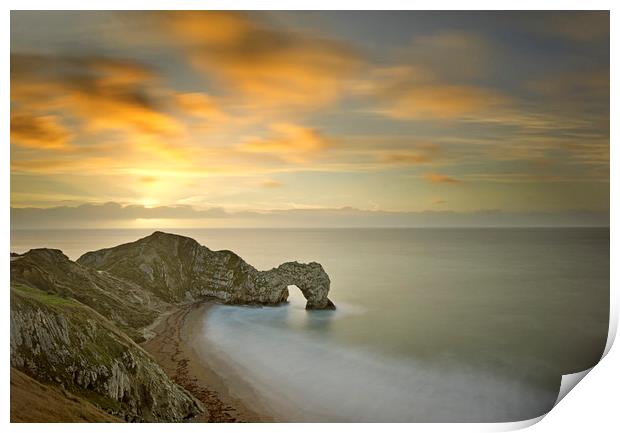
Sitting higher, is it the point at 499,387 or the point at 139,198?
the point at 139,198

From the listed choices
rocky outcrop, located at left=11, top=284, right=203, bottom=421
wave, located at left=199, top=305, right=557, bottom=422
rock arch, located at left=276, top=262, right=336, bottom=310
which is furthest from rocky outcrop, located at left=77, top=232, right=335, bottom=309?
rocky outcrop, located at left=11, top=284, right=203, bottom=421

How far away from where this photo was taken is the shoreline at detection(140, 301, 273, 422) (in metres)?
5.03

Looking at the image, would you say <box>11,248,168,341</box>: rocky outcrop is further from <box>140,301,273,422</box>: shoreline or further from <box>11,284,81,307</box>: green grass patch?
<box>140,301,273,422</box>: shoreline

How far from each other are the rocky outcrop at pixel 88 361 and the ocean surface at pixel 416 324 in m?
0.71

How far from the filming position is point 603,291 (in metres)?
5.56

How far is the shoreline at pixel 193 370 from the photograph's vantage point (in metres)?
5.03

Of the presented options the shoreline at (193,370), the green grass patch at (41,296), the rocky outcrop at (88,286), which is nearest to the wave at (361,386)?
the shoreline at (193,370)

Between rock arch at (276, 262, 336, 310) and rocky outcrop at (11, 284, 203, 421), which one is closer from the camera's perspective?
rocky outcrop at (11, 284, 203, 421)

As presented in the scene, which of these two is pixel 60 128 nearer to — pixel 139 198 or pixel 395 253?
pixel 139 198

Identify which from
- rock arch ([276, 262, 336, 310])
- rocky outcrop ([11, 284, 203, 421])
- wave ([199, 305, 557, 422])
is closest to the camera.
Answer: rocky outcrop ([11, 284, 203, 421])

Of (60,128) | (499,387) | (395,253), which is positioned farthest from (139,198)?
(499,387)

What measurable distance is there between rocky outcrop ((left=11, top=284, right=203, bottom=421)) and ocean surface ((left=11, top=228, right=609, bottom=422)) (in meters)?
0.71

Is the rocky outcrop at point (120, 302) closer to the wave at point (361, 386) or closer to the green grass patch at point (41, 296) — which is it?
the green grass patch at point (41, 296)

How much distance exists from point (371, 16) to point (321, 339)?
140 inches
